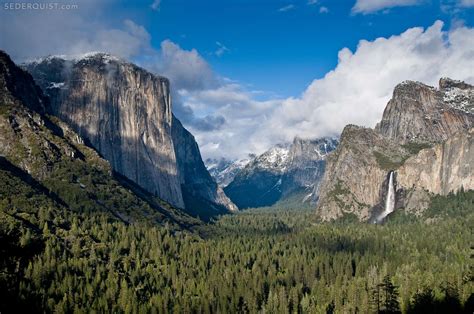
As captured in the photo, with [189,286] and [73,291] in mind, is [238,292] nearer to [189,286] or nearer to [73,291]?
[189,286]

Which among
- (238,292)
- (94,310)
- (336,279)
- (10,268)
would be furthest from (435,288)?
(10,268)

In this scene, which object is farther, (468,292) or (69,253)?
(69,253)

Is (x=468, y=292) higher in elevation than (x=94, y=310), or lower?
higher

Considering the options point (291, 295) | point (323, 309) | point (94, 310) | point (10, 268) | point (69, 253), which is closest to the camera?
point (10, 268)

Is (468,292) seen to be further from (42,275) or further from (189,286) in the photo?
(42,275)

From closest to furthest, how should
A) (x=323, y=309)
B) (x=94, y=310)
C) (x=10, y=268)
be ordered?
(x=10, y=268)
(x=94, y=310)
(x=323, y=309)

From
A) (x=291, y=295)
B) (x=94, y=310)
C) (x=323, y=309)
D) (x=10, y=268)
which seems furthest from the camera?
(x=291, y=295)

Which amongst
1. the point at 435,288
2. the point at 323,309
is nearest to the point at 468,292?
the point at 435,288

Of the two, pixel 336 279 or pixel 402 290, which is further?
pixel 336 279

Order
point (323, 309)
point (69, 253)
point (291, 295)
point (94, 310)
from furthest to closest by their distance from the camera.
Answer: point (69, 253)
point (291, 295)
point (323, 309)
point (94, 310)
